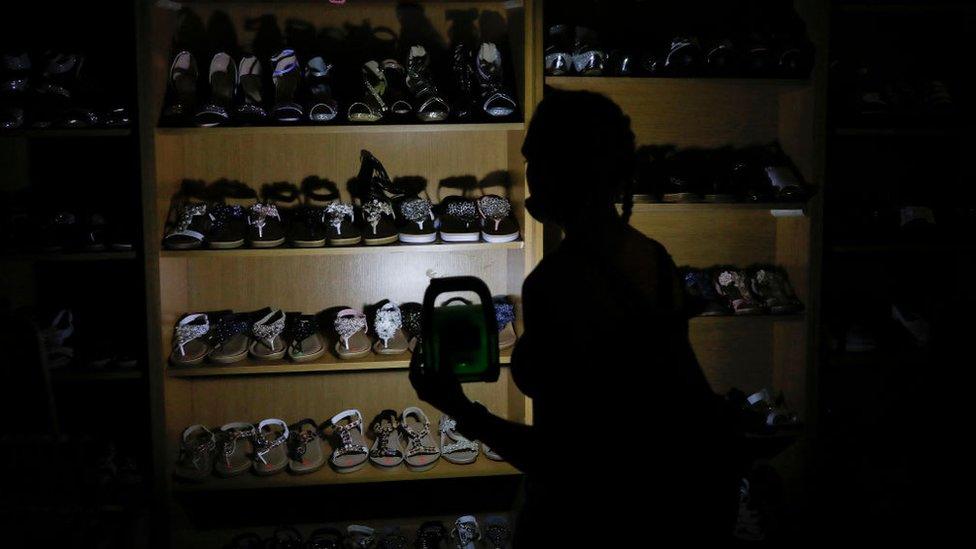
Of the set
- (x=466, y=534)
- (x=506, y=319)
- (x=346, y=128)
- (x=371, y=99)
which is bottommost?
(x=466, y=534)

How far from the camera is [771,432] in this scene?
7.77ft

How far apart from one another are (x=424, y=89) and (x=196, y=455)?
1.35 metres

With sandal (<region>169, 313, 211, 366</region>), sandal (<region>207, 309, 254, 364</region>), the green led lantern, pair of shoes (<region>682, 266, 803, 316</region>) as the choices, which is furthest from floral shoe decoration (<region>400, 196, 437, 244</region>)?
the green led lantern

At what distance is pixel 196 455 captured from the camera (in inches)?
91.8

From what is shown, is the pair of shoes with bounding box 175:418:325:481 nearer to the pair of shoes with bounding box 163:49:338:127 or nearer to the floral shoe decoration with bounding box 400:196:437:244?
the floral shoe decoration with bounding box 400:196:437:244

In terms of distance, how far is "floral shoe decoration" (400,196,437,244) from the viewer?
2.33 metres

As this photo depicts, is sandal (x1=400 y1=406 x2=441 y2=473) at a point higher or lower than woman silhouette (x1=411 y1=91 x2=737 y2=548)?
lower

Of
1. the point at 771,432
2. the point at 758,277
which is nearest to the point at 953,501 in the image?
the point at 771,432

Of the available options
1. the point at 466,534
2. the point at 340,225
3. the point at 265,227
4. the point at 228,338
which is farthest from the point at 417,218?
the point at 466,534

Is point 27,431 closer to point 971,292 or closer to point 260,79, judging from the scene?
point 260,79

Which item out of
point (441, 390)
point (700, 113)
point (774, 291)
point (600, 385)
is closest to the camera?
point (600, 385)

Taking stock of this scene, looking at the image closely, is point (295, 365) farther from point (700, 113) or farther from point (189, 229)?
point (700, 113)

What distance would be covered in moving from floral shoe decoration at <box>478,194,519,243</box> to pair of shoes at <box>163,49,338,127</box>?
0.55 meters

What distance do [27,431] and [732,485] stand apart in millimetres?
1768
